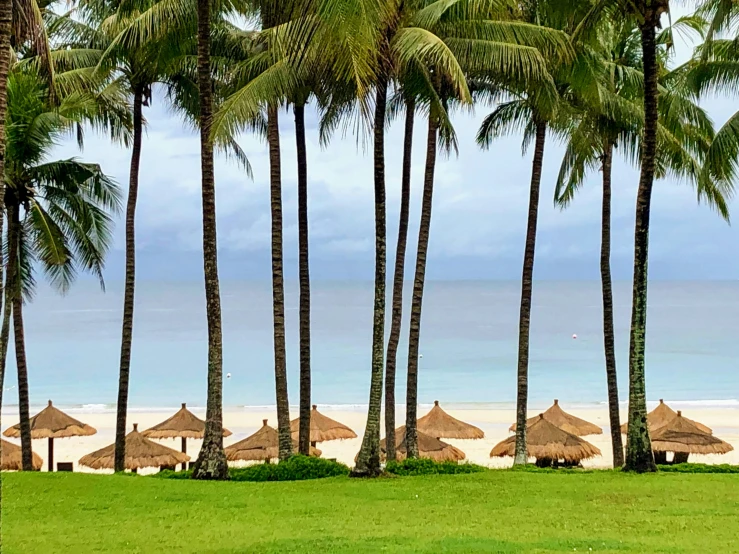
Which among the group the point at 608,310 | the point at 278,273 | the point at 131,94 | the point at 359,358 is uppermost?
the point at 131,94

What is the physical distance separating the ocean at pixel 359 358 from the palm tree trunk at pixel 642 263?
29348 millimetres

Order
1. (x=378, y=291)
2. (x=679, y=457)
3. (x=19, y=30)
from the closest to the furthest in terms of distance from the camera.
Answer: (x=19, y=30)
(x=378, y=291)
(x=679, y=457)

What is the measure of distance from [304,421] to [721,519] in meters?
8.64

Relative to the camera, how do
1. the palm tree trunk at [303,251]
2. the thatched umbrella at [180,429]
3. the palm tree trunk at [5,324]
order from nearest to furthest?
the palm tree trunk at [5,324] < the palm tree trunk at [303,251] < the thatched umbrella at [180,429]

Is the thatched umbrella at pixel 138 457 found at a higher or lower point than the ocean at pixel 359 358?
lower

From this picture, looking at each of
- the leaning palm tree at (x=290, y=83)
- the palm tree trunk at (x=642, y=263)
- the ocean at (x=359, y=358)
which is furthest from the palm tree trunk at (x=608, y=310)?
the ocean at (x=359, y=358)

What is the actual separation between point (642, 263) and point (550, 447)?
8229 millimetres

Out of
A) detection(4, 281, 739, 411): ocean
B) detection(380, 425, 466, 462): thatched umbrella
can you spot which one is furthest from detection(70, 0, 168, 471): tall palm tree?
detection(4, 281, 739, 411): ocean

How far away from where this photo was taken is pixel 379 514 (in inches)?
410

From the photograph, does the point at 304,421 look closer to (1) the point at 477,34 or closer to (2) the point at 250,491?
(2) the point at 250,491

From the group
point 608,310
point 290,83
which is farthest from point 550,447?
point 290,83

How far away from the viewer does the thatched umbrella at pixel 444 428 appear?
23.1 m

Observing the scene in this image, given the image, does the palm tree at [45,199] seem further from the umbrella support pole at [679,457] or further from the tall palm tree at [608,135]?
the umbrella support pole at [679,457]

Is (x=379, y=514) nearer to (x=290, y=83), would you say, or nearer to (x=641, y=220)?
(x=641, y=220)
